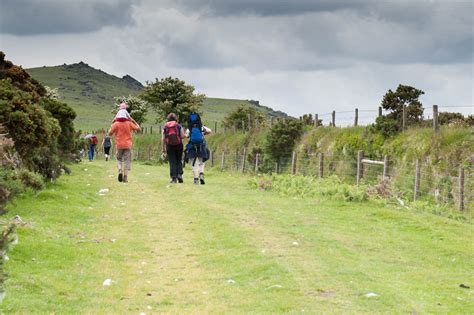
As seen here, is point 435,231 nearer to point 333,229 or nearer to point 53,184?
point 333,229

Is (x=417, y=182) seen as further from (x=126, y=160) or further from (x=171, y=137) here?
(x=126, y=160)

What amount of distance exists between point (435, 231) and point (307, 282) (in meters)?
6.62

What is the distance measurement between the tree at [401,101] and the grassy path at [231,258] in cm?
1270

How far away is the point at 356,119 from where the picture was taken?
36938 mm

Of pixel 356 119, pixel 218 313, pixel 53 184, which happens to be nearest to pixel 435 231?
pixel 218 313

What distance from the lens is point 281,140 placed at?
3975 cm

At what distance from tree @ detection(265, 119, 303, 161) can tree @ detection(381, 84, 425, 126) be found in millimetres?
7861

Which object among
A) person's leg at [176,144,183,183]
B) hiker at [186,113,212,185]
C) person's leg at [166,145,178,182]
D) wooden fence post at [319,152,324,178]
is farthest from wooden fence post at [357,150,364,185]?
person's leg at [166,145,178,182]

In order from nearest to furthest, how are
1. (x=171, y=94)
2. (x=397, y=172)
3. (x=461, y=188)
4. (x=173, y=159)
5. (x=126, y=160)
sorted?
(x=461, y=188) < (x=173, y=159) < (x=126, y=160) < (x=397, y=172) < (x=171, y=94)

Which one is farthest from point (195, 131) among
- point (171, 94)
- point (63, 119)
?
point (171, 94)

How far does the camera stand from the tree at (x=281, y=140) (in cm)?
3991

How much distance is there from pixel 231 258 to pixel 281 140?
2789cm

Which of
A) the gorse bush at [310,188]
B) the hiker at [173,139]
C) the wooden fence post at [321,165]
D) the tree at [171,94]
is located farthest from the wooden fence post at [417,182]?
the tree at [171,94]

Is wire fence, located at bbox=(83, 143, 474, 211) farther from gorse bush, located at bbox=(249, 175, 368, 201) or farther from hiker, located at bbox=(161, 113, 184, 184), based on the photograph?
hiker, located at bbox=(161, 113, 184, 184)
